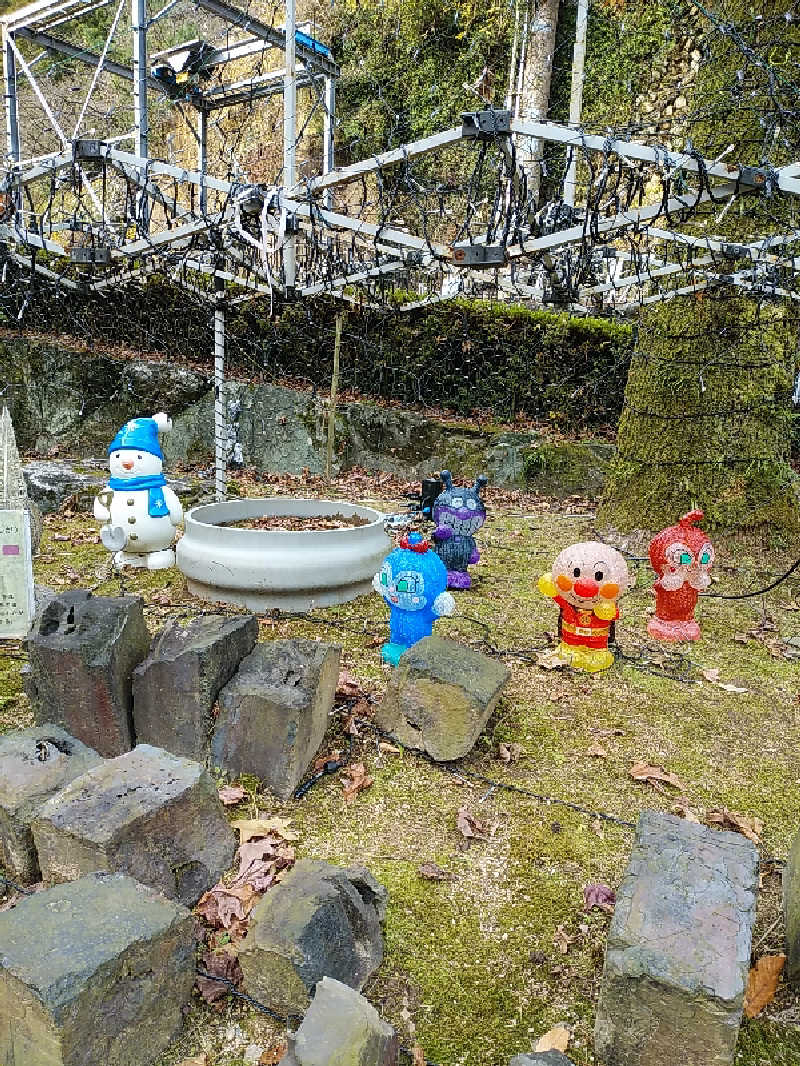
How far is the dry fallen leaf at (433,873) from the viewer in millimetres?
2770

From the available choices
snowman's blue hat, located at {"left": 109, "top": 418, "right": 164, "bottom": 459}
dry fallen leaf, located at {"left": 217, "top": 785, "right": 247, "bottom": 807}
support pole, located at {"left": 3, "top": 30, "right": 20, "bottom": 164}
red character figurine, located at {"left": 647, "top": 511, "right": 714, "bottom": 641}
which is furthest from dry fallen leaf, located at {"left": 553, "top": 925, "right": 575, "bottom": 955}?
support pole, located at {"left": 3, "top": 30, "right": 20, "bottom": 164}

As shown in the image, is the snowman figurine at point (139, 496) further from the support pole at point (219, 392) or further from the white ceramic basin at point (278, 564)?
the support pole at point (219, 392)

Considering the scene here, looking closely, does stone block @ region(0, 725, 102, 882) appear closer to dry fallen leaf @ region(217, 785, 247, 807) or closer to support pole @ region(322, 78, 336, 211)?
dry fallen leaf @ region(217, 785, 247, 807)

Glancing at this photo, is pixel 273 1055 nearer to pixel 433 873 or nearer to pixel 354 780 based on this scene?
pixel 433 873

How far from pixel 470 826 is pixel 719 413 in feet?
15.8

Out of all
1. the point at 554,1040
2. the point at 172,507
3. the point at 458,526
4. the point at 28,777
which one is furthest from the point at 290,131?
the point at 554,1040

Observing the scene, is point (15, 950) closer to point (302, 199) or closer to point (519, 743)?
point (519, 743)

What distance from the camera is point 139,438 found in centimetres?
608

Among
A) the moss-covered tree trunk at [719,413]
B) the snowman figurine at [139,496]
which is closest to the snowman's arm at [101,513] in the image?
the snowman figurine at [139,496]

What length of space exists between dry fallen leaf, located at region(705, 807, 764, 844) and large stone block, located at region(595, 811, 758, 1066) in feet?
2.99

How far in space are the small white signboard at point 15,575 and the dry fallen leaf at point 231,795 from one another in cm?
212

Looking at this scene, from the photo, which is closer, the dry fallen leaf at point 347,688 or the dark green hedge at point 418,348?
the dry fallen leaf at point 347,688

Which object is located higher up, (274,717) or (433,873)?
(274,717)

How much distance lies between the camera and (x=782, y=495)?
6.45 meters
